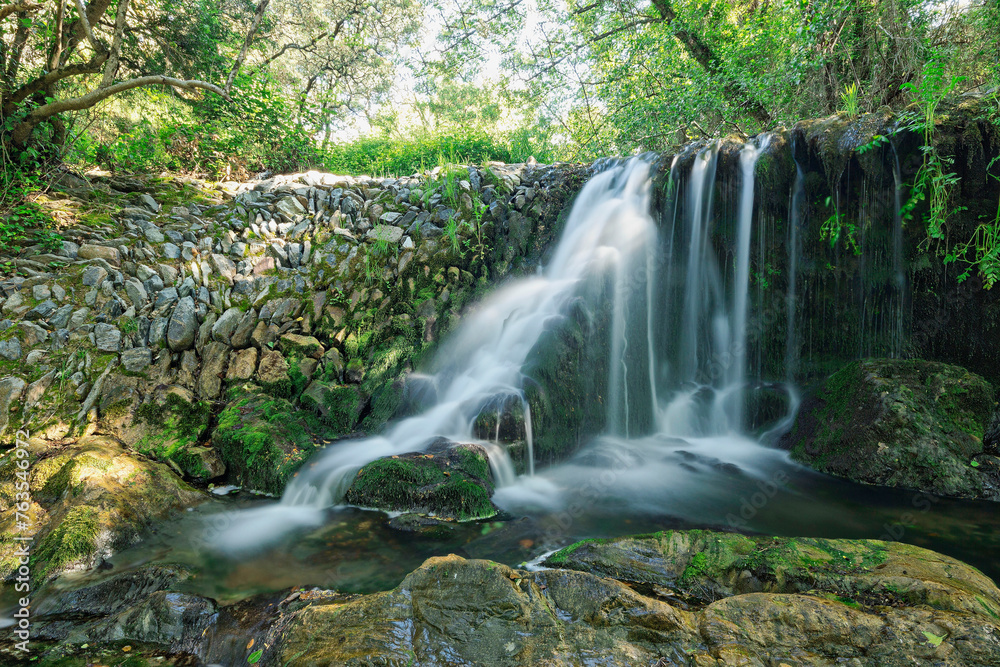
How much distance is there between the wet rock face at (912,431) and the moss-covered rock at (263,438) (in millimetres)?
5000

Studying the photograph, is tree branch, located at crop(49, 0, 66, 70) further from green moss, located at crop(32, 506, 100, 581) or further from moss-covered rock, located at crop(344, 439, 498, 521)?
moss-covered rock, located at crop(344, 439, 498, 521)

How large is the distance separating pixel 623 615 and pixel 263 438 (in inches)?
152

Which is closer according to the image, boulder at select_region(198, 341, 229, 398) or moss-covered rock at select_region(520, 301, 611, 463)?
moss-covered rock at select_region(520, 301, 611, 463)

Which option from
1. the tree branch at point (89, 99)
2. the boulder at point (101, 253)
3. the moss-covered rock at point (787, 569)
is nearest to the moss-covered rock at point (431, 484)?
the moss-covered rock at point (787, 569)

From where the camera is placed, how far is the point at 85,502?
3436mm

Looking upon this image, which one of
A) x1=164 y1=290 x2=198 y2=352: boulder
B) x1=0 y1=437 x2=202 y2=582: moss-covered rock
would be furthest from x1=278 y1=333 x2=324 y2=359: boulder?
x1=0 y1=437 x2=202 y2=582: moss-covered rock

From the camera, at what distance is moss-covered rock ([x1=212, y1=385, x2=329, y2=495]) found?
4.40 m

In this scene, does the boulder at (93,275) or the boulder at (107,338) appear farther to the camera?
the boulder at (93,275)

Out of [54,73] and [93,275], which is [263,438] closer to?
[93,275]

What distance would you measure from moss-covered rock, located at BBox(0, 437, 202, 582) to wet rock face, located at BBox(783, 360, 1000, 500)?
5.85 meters

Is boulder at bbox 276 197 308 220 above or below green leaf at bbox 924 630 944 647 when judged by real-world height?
above

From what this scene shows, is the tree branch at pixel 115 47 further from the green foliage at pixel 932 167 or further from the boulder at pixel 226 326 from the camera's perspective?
the green foliage at pixel 932 167

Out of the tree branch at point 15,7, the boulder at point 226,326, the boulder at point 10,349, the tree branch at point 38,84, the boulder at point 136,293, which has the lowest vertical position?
the boulder at point 10,349

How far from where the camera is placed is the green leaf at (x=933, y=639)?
1697mm
